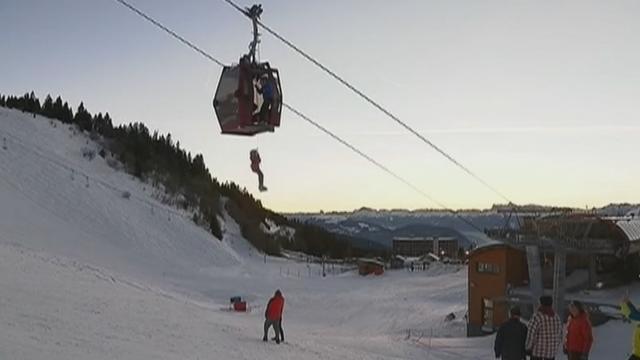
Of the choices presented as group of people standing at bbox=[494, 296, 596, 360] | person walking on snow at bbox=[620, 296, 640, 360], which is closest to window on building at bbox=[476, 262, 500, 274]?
person walking on snow at bbox=[620, 296, 640, 360]

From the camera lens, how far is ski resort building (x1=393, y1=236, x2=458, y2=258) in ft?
318

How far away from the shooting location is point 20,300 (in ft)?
67.4

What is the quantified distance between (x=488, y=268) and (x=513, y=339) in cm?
2349

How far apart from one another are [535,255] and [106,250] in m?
32.8

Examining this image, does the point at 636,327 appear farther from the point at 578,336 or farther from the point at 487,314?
the point at 487,314

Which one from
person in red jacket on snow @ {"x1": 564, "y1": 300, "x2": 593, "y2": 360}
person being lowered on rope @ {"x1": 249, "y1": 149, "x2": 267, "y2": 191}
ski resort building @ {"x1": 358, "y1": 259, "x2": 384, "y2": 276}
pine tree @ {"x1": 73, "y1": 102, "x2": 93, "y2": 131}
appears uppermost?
pine tree @ {"x1": 73, "y1": 102, "x2": 93, "y2": 131}

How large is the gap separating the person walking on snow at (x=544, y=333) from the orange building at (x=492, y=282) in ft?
71.3

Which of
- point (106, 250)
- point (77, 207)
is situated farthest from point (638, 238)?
point (77, 207)

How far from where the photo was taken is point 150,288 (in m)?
39.2

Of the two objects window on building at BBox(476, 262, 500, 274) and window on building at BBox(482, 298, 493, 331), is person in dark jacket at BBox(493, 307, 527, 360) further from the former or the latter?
window on building at BBox(476, 262, 500, 274)

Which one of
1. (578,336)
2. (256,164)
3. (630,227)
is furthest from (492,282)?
(256,164)

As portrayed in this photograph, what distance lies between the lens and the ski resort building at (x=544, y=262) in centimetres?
2762

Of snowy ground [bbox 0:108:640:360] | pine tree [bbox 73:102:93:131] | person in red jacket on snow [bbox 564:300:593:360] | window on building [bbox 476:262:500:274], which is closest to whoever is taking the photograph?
person in red jacket on snow [bbox 564:300:593:360]

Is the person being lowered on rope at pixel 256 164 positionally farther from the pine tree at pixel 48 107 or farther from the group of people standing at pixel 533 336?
the pine tree at pixel 48 107
